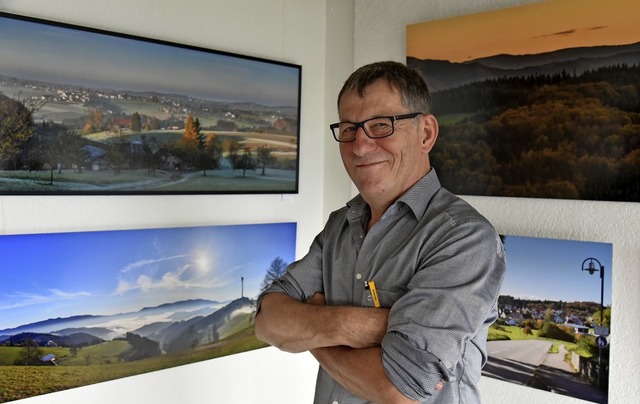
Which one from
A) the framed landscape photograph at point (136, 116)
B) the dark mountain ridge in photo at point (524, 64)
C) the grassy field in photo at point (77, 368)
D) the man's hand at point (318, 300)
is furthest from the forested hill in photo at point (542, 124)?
the grassy field in photo at point (77, 368)

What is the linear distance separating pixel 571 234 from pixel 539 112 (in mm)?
452

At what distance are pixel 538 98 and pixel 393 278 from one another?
119 centimetres

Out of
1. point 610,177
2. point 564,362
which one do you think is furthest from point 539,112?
point 564,362

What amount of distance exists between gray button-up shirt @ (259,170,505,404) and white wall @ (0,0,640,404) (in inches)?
36.5

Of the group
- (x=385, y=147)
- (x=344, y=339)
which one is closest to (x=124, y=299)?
(x=344, y=339)

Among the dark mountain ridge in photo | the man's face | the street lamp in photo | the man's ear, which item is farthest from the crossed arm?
the dark mountain ridge in photo

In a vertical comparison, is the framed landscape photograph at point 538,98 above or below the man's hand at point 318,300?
above

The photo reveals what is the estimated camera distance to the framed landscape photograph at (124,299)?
77.8 inches

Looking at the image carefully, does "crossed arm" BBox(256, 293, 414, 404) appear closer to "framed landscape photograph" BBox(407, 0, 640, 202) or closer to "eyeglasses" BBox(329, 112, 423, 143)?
"eyeglasses" BBox(329, 112, 423, 143)

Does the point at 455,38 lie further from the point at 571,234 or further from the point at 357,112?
the point at 357,112

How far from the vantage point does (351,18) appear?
292 cm

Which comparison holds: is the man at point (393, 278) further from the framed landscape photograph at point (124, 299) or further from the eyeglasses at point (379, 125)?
the framed landscape photograph at point (124, 299)

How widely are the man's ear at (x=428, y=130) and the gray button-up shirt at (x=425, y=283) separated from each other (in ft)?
0.25

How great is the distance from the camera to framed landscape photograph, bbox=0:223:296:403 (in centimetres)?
198
